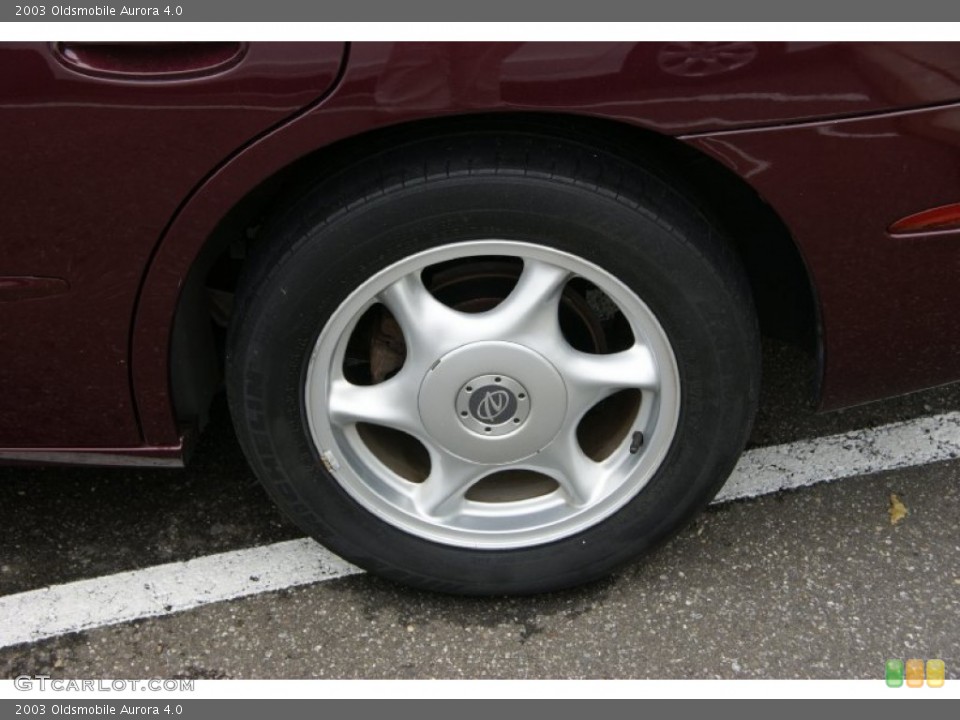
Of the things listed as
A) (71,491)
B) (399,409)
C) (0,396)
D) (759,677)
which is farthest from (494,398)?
(71,491)

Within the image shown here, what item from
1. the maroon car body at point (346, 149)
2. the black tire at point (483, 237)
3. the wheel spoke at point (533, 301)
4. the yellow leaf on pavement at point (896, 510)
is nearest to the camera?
the maroon car body at point (346, 149)

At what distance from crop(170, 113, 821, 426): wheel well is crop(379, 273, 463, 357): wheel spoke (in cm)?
24

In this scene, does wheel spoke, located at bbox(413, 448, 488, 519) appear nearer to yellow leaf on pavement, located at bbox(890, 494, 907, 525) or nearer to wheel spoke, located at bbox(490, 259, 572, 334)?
wheel spoke, located at bbox(490, 259, 572, 334)

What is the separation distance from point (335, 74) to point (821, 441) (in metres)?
1.54

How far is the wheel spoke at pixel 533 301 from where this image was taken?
6.66 ft

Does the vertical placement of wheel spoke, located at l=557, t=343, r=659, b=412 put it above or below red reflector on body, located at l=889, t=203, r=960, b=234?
below

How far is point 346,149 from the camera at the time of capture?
6.36ft

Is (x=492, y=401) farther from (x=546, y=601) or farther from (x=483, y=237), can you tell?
(x=546, y=601)

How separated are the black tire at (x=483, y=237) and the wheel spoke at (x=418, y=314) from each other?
72 millimetres

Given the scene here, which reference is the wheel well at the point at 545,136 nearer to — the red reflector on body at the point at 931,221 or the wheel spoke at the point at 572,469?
the red reflector on body at the point at 931,221

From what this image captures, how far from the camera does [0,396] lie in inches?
81.8

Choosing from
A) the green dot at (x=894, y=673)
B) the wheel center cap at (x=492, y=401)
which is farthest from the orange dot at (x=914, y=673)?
the wheel center cap at (x=492, y=401)

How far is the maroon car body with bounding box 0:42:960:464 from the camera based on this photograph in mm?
1756

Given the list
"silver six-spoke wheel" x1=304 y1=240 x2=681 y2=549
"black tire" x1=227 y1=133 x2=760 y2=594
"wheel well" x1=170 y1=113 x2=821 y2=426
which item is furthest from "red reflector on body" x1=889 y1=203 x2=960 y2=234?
"silver six-spoke wheel" x1=304 y1=240 x2=681 y2=549
